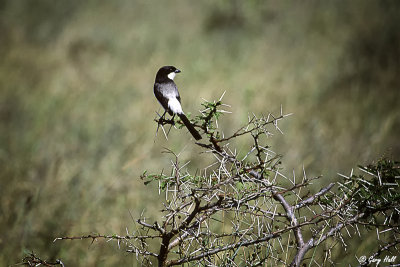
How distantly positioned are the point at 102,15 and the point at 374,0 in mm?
7467

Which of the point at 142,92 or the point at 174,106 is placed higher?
the point at 142,92

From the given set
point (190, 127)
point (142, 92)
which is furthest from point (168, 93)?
point (142, 92)

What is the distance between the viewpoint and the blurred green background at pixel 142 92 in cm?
372

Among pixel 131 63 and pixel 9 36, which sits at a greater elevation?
pixel 9 36

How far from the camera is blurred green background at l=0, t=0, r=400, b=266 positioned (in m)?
3.72

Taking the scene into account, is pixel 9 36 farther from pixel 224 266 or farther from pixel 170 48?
pixel 224 266

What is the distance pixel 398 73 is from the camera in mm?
7805

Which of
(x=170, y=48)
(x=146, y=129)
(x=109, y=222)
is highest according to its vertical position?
(x=170, y=48)

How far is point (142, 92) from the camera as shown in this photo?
728 centimetres

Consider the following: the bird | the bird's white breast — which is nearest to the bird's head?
the bird

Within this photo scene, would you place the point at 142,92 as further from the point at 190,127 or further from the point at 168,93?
the point at 190,127

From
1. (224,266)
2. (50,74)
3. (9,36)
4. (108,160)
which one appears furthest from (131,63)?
(224,266)

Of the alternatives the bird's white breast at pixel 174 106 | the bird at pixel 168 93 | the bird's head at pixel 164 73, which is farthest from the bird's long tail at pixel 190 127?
the bird's head at pixel 164 73

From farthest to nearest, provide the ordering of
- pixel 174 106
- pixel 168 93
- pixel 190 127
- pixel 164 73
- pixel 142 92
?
1. pixel 142 92
2. pixel 164 73
3. pixel 168 93
4. pixel 174 106
5. pixel 190 127
